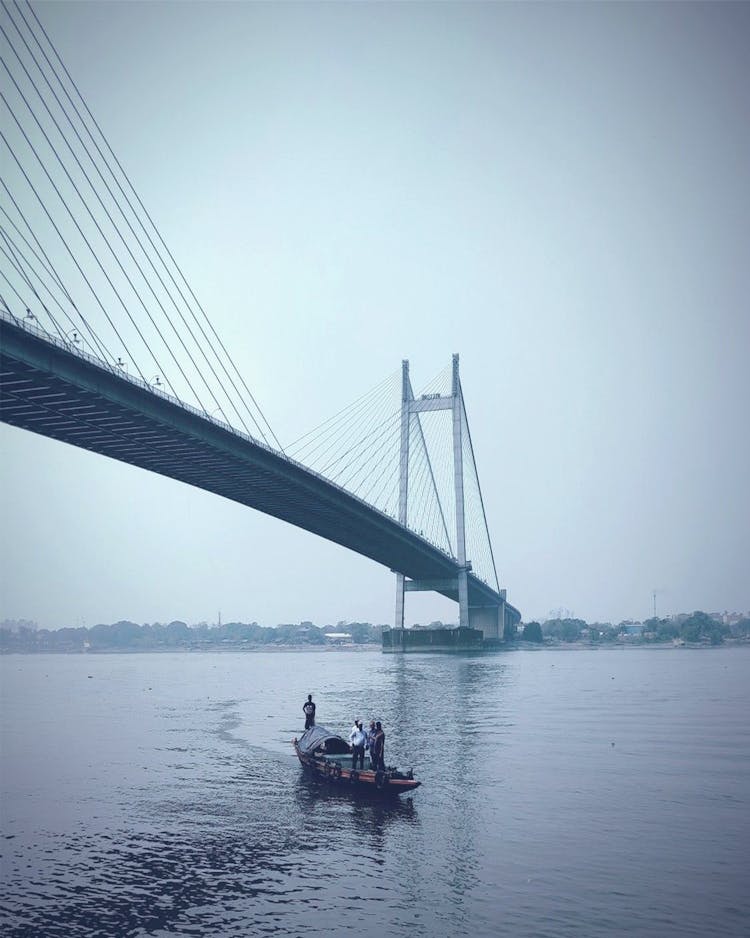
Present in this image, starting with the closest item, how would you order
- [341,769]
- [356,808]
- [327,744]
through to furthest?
[356,808] < [341,769] < [327,744]

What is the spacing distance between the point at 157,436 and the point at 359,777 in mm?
34135

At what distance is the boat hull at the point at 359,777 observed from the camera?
2527 cm

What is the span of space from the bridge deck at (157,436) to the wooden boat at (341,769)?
2148 centimetres

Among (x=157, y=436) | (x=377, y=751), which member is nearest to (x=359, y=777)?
(x=377, y=751)

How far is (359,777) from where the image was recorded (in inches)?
1030

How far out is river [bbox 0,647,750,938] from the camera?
53.2ft

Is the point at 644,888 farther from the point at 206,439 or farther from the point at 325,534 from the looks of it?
the point at 325,534

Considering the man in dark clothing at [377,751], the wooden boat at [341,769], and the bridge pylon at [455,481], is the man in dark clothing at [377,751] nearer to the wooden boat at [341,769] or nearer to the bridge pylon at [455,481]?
the wooden boat at [341,769]

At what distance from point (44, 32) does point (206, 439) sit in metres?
25.1

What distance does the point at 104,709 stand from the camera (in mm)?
57844

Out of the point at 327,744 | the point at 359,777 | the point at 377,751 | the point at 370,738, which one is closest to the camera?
the point at 359,777

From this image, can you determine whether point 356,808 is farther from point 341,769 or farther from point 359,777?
point 341,769

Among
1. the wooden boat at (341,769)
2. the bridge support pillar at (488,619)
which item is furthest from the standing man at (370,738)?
the bridge support pillar at (488,619)

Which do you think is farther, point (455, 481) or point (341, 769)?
point (455, 481)
